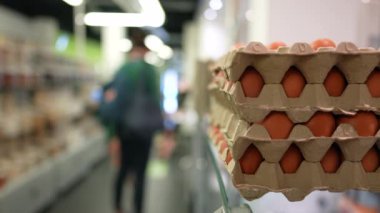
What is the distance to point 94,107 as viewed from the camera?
977 centimetres

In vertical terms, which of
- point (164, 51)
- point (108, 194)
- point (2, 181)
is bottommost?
point (108, 194)

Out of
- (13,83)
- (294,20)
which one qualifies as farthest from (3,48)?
(294,20)

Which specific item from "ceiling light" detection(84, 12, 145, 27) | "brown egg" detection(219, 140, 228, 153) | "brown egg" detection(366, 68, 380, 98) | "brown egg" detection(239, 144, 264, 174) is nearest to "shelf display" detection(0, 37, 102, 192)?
"ceiling light" detection(84, 12, 145, 27)

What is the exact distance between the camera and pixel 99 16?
314 inches

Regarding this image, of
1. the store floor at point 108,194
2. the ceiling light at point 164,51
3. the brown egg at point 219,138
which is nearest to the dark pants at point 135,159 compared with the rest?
the store floor at point 108,194

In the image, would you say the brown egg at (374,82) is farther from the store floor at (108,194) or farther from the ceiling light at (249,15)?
the store floor at (108,194)

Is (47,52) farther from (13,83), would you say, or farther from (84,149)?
(84,149)

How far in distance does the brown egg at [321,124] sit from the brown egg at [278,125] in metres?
0.06

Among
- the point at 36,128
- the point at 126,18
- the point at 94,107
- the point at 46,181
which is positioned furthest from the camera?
the point at 94,107

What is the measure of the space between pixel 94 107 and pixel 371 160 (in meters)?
8.87

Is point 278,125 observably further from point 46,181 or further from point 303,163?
point 46,181

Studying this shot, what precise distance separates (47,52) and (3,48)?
1.55 m

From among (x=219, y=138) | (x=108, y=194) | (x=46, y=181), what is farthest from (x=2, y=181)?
(x=219, y=138)

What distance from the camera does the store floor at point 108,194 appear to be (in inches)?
224
